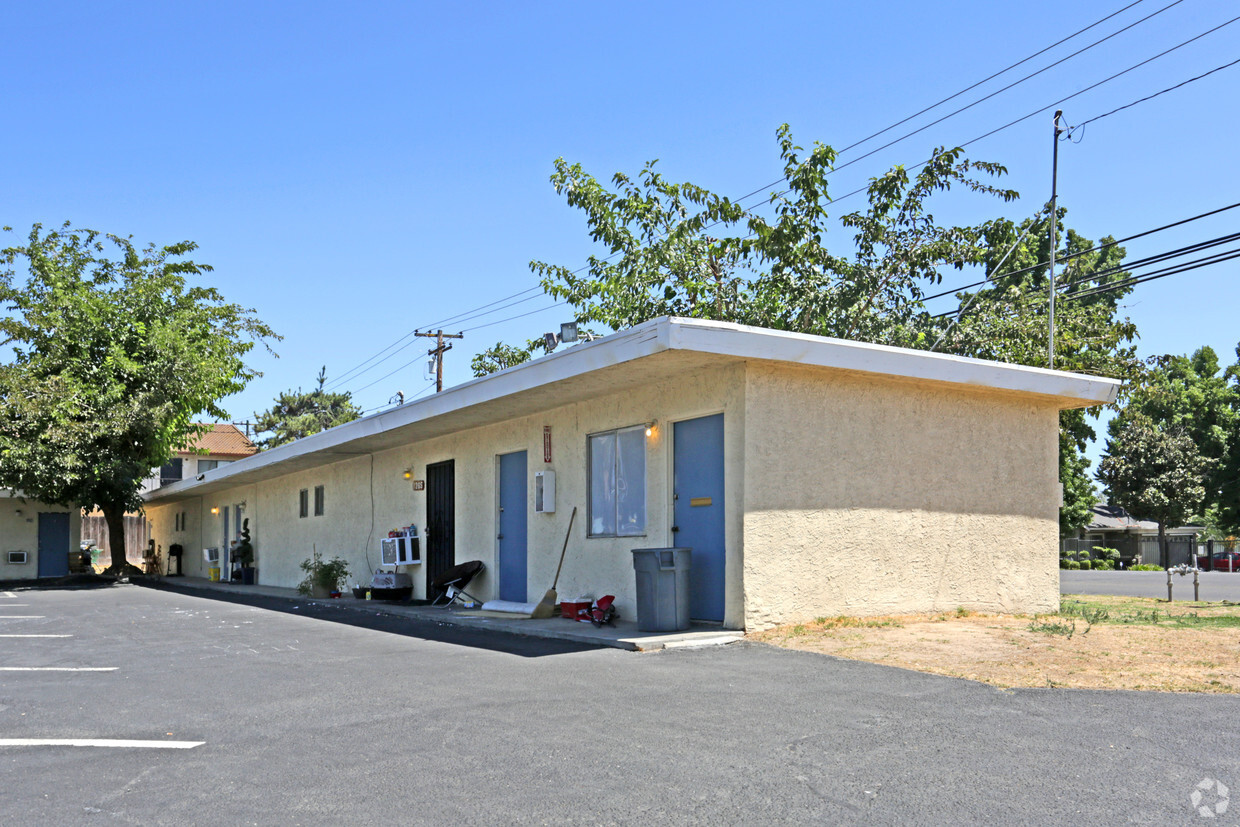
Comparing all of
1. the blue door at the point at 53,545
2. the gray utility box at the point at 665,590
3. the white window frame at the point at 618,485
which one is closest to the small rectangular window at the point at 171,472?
the blue door at the point at 53,545

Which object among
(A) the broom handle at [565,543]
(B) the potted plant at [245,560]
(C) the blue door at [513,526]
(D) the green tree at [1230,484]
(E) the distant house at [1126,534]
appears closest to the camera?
(A) the broom handle at [565,543]

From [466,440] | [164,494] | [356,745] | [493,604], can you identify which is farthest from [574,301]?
[356,745]

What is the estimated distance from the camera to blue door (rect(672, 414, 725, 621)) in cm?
1168

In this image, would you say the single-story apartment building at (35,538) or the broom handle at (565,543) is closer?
the broom handle at (565,543)

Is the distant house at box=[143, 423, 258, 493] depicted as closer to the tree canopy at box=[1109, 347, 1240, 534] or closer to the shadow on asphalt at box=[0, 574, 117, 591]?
the shadow on asphalt at box=[0, 574, 117, 591]

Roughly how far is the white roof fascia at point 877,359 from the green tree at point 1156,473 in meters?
36.8

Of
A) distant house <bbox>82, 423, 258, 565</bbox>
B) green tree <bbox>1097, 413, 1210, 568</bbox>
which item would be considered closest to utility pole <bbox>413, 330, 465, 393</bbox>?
distant house <bbox>82, 423, 258, 565</bbox>

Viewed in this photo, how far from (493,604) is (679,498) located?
482 centimetres

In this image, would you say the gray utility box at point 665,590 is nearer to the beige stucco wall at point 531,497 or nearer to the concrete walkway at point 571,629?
the concrete walkway at point 571,629

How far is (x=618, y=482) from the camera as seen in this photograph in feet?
44.4

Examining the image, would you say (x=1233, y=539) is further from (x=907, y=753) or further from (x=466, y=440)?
(x=907, y=753)

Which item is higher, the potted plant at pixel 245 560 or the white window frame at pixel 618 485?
the white window frame at pixel 618 485

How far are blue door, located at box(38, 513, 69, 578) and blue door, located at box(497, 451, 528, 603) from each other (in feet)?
81.9

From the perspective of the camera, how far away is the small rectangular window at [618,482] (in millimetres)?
13086
